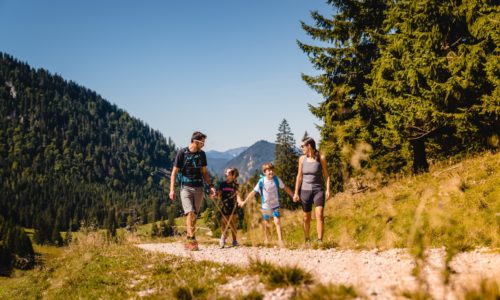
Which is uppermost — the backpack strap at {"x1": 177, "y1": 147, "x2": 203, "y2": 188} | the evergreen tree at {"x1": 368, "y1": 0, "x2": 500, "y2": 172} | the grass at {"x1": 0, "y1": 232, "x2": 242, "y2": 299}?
the evergreen tree at {"x1": 368, "y1": 0, "x2": 500, "y2": 172}

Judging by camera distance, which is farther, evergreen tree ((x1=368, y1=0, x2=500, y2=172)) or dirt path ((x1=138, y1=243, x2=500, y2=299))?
evergreen tree ((x1=368, y1=0, x2=500, y2=172))

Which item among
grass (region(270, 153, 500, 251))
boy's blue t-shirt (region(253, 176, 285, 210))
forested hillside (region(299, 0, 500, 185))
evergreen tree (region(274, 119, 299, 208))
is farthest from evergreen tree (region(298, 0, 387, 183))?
evergreen tree (region(274, 119, 299, 208))

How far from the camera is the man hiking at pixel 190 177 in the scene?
8570 millimetres

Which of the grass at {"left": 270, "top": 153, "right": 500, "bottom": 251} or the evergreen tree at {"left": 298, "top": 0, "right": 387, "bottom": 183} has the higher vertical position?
the evergreen tree at {"left": 298, "top": 0, "right": 387, "bottom": 183}

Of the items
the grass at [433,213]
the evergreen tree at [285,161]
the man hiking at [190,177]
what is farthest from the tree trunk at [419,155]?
the evergreen tree at [285,161]

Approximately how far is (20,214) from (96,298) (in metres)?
182

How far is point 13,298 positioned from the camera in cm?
919

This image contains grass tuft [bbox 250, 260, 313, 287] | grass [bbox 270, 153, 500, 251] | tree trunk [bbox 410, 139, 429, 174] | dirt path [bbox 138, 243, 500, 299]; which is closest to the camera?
dirt path [bbox 138, 243, 500, 299]

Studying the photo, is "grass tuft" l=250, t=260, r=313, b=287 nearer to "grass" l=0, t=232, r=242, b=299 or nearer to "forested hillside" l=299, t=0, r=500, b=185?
"grass" l=0, t=232, r=242, b=299

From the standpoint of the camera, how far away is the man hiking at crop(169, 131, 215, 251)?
8.57 m

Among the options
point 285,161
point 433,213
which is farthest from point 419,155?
point 285,161

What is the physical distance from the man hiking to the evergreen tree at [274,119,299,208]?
39.7 meters

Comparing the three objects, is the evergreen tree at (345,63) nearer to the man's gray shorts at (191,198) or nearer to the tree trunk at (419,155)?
the tree trunk at (419,155)

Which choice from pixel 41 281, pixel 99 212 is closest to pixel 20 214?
pixel 99 212
